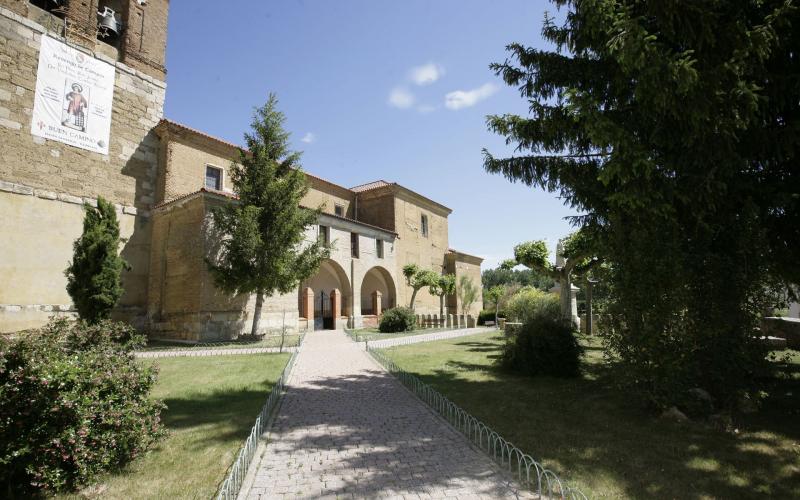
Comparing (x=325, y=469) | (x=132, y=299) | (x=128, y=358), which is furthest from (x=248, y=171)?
(x=325, y=469)

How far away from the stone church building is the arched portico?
0.23 meters

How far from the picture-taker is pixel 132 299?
18625 millimetres

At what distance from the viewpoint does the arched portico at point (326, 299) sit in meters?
22.8

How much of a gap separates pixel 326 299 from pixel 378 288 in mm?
5265

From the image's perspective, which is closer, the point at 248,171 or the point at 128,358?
the point at 128,358

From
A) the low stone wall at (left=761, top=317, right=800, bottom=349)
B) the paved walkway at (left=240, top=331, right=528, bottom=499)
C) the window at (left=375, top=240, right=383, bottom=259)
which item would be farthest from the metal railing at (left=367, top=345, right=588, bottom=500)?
the window at (left=375, top=240, right=383, bottom=259)

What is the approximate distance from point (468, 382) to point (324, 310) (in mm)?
20111

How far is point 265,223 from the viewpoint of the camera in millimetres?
17703

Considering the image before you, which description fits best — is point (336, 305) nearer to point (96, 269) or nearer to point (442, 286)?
point (442, 286)

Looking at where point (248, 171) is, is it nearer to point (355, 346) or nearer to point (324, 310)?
point (355, 346)

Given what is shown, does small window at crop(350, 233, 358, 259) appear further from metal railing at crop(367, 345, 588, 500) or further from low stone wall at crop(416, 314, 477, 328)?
metal railing at crop(367, 345, 588, 500)

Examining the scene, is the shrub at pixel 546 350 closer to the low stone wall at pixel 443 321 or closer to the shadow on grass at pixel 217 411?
the shadow on grass at pixel 217 411

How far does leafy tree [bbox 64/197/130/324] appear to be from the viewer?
13289 mm

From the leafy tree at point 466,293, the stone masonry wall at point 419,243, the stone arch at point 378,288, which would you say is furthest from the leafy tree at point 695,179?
the leafy tree at point 466,293
